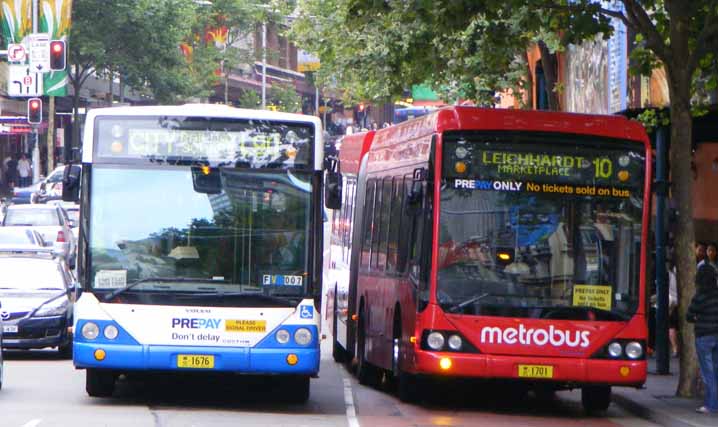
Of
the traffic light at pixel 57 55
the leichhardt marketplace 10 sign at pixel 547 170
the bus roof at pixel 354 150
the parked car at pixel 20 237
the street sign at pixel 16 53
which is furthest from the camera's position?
the street sign at pixel 16 53

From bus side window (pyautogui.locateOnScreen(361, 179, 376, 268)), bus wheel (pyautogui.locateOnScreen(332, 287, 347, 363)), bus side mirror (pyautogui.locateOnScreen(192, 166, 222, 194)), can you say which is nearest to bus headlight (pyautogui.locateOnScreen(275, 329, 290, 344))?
bus side mirror (pyautogui.locateOnScreen(192, 166, 222, 194))

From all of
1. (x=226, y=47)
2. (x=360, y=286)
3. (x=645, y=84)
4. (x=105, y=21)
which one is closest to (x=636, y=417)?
(x=360, y=286)

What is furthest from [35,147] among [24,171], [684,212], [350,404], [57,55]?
[684,212]

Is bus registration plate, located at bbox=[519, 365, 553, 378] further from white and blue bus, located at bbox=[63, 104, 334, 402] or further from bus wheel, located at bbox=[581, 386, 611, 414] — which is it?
white and blue bus, located at bbox=[63, 104, 334, 402]

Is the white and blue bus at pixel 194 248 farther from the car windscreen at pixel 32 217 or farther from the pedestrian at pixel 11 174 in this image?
the pedestrian at pixel 11 174

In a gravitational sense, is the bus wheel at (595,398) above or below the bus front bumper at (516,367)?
below

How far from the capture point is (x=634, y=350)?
15.3 m

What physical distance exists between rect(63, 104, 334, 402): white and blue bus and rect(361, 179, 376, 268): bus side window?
439 cm

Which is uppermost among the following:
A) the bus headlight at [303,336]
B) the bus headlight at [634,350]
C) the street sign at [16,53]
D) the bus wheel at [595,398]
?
the street sign at [16,53]

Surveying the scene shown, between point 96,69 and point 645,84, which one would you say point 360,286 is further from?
point 96,69

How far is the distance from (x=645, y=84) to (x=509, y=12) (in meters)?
7.73

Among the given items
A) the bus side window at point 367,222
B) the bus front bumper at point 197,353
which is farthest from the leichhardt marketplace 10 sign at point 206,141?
the bus side window at point 367,222

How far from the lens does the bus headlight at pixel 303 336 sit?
48.9ft

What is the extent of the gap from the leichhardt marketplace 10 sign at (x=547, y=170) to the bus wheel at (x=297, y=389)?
277 centimetres
